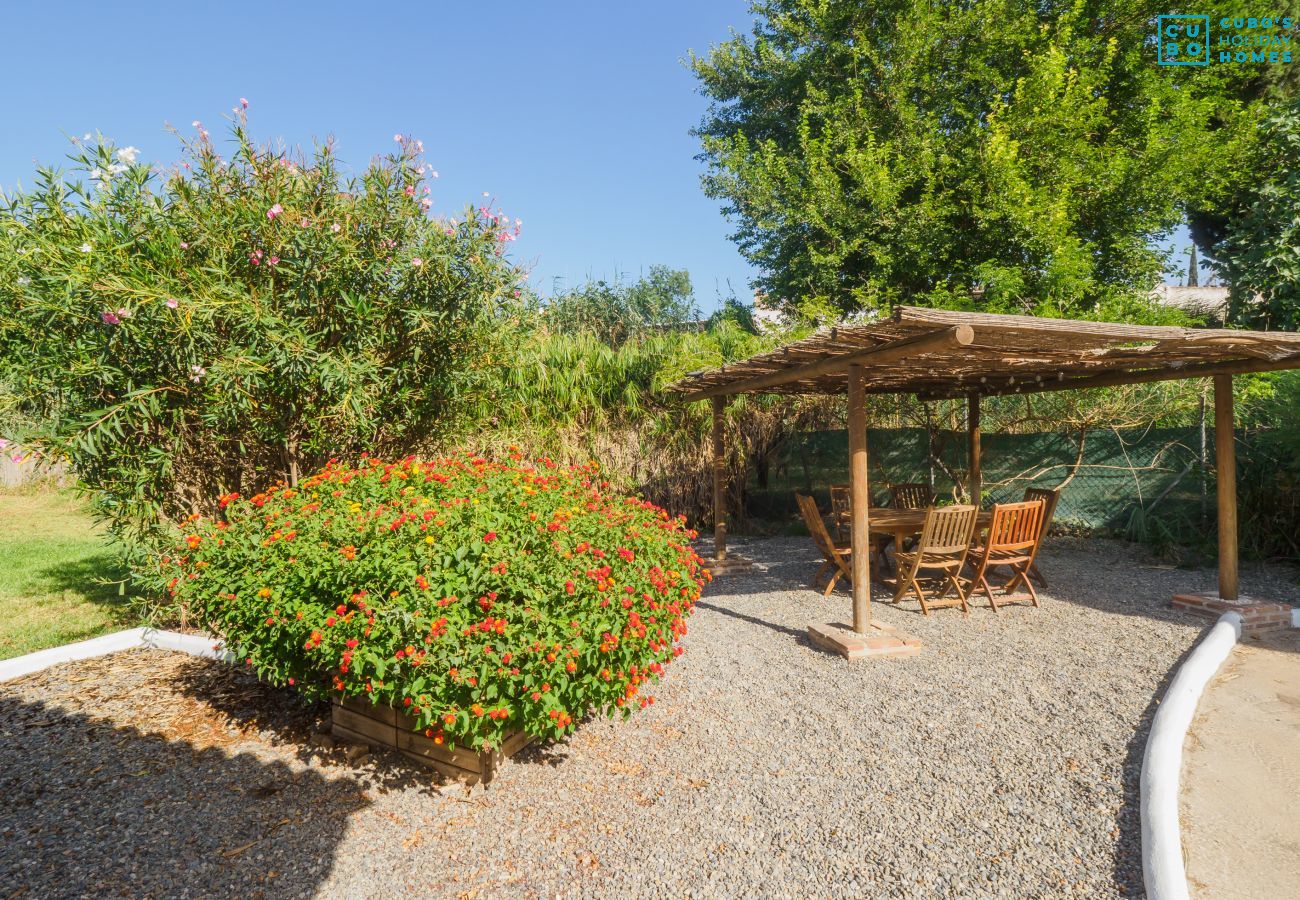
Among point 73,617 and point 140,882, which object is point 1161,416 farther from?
point 73,617

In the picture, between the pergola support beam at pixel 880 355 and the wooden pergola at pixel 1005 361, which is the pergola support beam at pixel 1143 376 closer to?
the wooden pergola at pixel 1005 361

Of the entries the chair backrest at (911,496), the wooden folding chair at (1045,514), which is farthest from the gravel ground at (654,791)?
the chair backrest at (911,496)

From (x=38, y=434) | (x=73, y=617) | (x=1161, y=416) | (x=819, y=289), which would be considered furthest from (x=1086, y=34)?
(x=73, y=617)

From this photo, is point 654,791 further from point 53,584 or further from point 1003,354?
point 53,584

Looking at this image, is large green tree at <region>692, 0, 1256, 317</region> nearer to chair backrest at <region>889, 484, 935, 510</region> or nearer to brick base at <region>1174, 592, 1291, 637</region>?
chair backrest at <region>889, 484, 935, 510</region>

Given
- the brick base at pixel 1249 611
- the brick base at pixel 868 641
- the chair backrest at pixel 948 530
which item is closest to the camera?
the brick base at pixel 868 641

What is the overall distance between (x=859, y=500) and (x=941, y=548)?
4.18 ft

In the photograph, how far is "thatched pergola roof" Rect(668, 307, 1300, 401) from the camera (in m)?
3.79

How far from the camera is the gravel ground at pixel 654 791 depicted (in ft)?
8.10

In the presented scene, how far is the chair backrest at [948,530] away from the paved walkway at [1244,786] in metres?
1.82

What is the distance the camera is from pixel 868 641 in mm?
4734

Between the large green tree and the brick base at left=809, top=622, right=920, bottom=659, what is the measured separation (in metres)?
7.40

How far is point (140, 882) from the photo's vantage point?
2443 mm

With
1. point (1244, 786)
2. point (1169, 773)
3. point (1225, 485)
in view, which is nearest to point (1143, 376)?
point (1225, 485)
